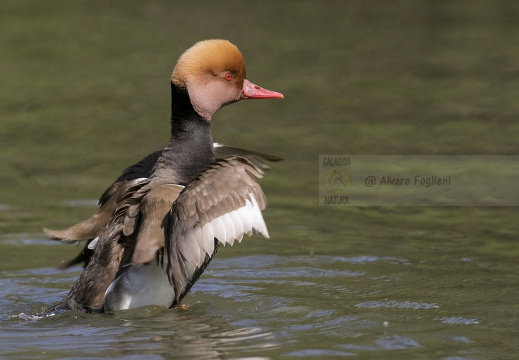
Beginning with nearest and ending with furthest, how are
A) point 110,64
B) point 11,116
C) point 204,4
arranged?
point 11,116 → point 110,64 → point 204,4

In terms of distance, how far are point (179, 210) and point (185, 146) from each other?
2.64ft

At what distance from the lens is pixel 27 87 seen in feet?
38.3

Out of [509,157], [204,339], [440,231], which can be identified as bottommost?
[204,339]

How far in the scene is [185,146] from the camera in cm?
638

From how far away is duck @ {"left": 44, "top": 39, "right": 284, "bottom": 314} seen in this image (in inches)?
223

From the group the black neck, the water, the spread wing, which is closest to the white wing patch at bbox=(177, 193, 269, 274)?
the spread wing

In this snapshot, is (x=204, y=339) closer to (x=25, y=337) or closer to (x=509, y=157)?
(x=25, y=337)

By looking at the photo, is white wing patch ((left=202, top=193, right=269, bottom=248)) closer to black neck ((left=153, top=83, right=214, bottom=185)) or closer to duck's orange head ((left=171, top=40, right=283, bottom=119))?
black neck ((left=153, top=83, right=214, bottom=185))

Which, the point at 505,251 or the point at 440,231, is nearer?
the point at 505,251

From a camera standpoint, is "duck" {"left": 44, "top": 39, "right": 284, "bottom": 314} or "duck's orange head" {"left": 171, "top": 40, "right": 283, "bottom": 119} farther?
"duck's orange head" {"left": 171, "top": 40, "right": 283, "bottom": 119}

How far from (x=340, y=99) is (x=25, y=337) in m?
6.13

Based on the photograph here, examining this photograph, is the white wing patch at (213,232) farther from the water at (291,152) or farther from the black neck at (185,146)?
the black neck at (185,146)

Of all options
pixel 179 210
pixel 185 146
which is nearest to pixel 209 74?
pixel 185 146

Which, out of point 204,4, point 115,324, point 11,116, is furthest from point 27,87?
point 115,324
